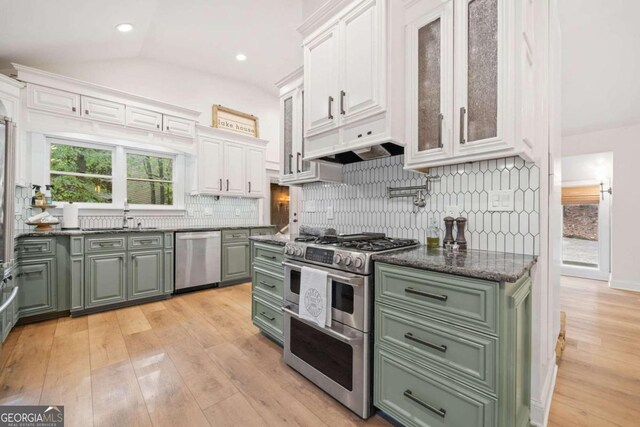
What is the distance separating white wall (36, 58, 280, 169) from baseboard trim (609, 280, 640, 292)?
19.5 ft

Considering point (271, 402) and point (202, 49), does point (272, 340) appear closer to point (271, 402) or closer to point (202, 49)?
point (271, 402)

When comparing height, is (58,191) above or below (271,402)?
above

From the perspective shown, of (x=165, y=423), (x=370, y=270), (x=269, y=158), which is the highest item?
(x=269, y=158)

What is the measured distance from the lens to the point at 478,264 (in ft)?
4.33

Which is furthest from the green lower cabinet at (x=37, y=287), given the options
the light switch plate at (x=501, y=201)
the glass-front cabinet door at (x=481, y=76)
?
the light switch plate at (x=501, y=201)

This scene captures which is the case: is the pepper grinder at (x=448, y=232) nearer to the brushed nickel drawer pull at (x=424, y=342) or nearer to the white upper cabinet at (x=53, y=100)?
the brushed nickel drawer pull at (x=424, y=342)

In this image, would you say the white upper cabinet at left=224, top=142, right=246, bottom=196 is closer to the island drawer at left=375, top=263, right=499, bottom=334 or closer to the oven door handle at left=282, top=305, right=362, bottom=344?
the oven door handle at left=282, top=305, right=362, bottom=344

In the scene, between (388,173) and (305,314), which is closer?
(305,314)

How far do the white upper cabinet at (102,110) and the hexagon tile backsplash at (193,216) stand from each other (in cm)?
112

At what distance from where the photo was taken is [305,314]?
1.89 meters

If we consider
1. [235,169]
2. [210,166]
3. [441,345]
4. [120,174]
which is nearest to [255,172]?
[235,169]

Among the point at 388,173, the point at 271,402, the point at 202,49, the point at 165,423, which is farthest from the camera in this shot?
the point at 202,49

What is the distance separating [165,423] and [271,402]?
582 millimetres

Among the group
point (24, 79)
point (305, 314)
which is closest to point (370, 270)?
point (305, 314)
